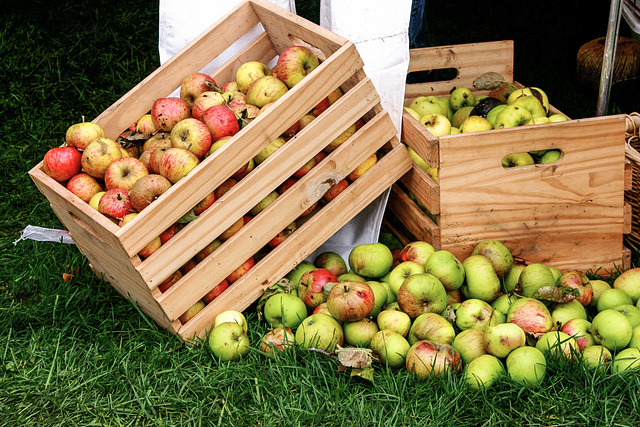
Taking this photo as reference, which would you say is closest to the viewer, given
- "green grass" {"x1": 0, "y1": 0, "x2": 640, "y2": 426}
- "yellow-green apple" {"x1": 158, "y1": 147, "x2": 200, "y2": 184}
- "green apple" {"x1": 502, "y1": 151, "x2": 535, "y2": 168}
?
"green grass" {"x1": 0, "y1": 0, "x2": 640, "y2": 426}

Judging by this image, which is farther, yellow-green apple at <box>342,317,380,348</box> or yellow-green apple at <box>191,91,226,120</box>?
yellow-green apple at <box>191,91,226,120</box>

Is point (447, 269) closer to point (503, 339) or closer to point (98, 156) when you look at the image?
point (503, 339)

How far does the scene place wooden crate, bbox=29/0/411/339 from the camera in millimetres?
2467

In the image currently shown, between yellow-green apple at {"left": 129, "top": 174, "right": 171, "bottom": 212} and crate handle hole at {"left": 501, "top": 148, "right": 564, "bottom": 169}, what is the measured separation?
1528 millimetres

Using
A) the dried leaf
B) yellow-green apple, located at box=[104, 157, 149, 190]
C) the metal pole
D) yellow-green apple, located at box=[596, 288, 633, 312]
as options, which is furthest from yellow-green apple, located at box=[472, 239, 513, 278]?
yellow-green apple, located at box=[104, 157, 149, 190]

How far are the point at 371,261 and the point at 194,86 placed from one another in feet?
4.03

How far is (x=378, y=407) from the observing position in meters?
2.29

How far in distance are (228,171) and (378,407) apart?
3.54 feet

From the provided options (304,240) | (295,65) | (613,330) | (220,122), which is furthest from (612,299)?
(220,122)

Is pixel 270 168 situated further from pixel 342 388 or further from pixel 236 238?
pixel 342 388

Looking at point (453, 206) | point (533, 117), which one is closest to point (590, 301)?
point (453, 206)

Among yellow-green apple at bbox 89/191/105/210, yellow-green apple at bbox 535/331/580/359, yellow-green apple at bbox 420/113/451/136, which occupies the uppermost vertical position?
yellow-green apple at bbox 89/191/105/210

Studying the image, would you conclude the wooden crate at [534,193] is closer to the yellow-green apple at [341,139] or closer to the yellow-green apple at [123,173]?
the yellow-green apple at [341,139]

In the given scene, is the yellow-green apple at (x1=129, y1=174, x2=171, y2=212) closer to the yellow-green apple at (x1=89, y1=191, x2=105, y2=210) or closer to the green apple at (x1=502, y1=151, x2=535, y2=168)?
the yellow-green apple at (x1=89, y1=191, x2=105, y2=210)
